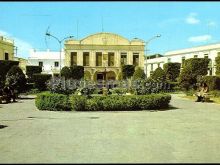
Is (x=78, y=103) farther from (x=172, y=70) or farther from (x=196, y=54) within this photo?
(x=196, y=54)

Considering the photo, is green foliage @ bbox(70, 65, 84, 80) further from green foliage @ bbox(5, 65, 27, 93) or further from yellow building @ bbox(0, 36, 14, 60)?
green foliage @ bbox(5, 65, 27, 93)

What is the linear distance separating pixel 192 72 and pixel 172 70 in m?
17.9

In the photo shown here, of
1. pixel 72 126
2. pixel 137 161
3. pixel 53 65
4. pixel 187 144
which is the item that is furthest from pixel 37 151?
pixel 53 65

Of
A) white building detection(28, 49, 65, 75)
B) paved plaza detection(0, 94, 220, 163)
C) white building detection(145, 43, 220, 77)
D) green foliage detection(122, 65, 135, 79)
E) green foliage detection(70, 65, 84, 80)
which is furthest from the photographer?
white building detection(28, 49, 65, 75)

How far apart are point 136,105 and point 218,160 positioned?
43.0 feet

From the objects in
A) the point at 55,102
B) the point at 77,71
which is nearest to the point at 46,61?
the point at 77,71

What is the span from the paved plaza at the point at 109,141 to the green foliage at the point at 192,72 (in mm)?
26351

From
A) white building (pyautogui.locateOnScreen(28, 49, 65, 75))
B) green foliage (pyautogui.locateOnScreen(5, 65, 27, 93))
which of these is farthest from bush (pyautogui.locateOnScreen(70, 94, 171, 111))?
white building (pyautogui.locateOnScreen(28, 49, 65, 75))

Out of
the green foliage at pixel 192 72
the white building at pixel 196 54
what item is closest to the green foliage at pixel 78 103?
the green foliage at pixel 192 72

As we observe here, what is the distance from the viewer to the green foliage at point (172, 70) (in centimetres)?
5988

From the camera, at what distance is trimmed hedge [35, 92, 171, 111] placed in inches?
828

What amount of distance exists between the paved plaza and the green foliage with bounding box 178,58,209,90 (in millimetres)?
26351

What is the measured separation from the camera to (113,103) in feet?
69.4

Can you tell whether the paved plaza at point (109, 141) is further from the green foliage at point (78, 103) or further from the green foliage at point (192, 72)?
the green foliage at point (192, 72)
